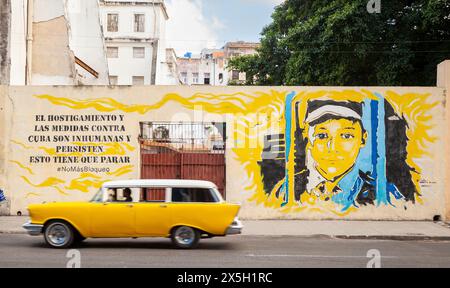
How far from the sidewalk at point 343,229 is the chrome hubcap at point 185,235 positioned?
119 inches

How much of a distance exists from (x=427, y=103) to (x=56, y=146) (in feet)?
39.5

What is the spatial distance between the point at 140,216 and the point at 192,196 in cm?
120

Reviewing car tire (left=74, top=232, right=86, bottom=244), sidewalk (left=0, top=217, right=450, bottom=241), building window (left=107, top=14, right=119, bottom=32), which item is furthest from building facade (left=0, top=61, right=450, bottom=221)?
building window (left=107, top=14, right=119, bottom=32)

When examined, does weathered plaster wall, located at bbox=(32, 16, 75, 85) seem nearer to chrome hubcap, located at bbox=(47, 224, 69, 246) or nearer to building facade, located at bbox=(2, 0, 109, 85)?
building facade, located at bbox=(2, 0, 109, 85)

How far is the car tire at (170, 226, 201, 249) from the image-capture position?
38.9ft

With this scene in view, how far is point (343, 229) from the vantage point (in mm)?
15547

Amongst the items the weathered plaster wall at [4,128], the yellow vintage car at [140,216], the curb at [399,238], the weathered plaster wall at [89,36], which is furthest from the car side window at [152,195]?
the weathered plaster wall at [89,36]

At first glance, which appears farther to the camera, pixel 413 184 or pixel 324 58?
pixel 324 58

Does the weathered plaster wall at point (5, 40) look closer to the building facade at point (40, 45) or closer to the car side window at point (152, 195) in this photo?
the building facade at point (40, 45)

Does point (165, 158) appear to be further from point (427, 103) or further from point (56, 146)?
point (427, 103)

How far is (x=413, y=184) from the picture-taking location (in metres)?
17.4

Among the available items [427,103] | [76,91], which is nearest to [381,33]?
[427,103]

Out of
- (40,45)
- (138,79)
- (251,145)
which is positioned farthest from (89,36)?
(138,79)

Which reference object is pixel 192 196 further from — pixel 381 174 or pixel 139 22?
pixel 139 22
